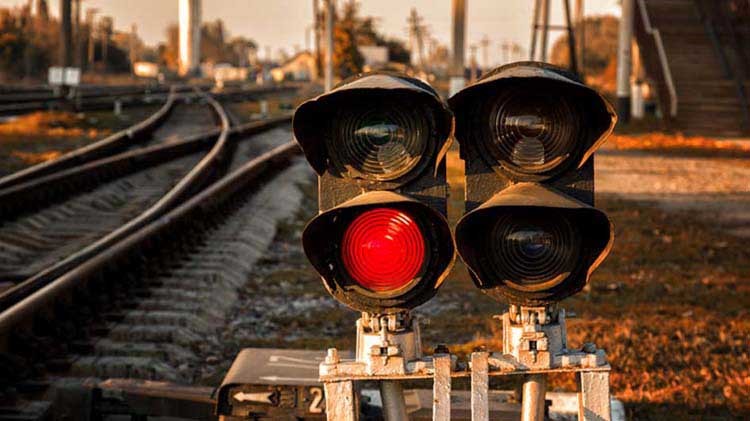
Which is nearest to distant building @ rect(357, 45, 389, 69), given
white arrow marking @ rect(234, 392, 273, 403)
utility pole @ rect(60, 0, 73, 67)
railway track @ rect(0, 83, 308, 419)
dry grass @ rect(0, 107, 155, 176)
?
utility pole @ rect(60, 0, 73, 67)

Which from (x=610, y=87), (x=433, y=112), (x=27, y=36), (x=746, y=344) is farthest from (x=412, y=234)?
(x=27, y=36)

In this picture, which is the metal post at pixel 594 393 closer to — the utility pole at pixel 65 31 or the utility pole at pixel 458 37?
the utility pole at pixel 458 37

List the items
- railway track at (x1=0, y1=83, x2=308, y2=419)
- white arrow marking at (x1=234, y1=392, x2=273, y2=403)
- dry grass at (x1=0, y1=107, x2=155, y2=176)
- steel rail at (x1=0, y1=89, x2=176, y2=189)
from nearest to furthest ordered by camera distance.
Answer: white arrow marking at (x1=234, y1=392, x2=273, y2=403) → railway track at (x1=0, y1=83, x2=308, y2=419) → steel rail at (x1=0, y1=89, x2=176, y2=189) → dry grass at (x1=0, y1=107, x2=155, y2=176)

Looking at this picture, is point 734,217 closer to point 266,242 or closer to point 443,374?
point 266,242

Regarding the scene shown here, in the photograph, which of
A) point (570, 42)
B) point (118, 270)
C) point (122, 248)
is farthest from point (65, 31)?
point (118, 270)

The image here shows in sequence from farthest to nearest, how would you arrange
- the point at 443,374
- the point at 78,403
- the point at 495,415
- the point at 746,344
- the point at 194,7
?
the point at 194,7 < the point at 746,344 < the point at 78,403 < the point at 495,415 < the point at 443,374

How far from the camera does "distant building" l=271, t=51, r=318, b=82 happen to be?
150m

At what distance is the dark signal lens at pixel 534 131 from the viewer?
2.94 meters

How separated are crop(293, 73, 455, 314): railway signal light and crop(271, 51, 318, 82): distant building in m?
144

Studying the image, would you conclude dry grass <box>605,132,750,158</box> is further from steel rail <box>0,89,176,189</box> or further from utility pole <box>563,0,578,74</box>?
steel rail <box>0,89,176,189</box>

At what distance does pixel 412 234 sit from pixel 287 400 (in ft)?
5.96

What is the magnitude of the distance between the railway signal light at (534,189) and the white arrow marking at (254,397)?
1774 mm

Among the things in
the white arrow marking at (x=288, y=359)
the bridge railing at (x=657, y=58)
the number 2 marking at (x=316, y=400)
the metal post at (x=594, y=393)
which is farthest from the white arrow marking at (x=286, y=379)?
the bridge railing at (x=657, y=58)

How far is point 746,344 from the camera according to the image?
256 inches
